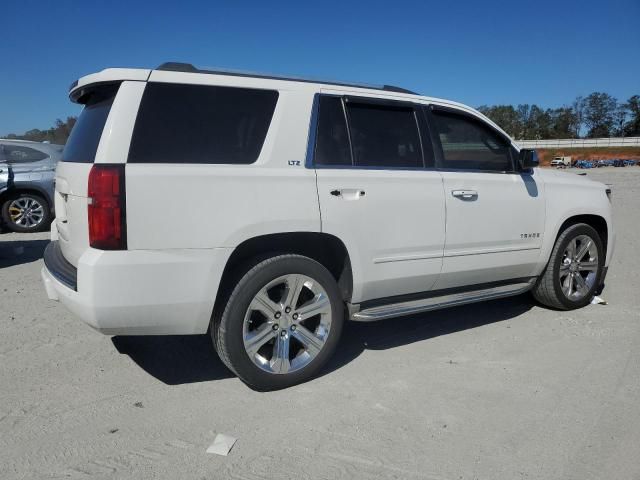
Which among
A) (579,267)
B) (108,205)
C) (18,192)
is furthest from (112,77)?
(18,192)

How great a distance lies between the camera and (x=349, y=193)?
3.37 meters

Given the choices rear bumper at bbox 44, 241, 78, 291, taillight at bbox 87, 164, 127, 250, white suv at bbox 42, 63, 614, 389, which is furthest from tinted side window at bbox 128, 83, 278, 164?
rear bumper at bbox 44, 241, 78, 291

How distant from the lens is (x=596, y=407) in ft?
10.0

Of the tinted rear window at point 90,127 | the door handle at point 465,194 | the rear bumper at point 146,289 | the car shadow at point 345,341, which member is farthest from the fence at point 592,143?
the rear bumper at point 146,289

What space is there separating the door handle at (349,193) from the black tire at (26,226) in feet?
25.8

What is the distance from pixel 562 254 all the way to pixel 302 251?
2.62m

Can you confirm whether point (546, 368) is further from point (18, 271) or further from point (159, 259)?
point (18, 271)

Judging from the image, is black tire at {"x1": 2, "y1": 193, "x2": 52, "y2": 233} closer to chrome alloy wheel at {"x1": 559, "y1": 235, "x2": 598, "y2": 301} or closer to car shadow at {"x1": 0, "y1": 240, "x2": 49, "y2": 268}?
car shadow at {"x1": 0, "y1": 240, "x2": 49, "y2": 268}

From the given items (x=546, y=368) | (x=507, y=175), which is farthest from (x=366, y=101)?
(x=546, y=368)

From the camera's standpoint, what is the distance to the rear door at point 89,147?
276 centimetres

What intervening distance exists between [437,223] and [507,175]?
0.98 m

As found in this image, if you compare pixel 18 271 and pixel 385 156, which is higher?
pixel 385 156

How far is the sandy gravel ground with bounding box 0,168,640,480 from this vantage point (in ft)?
8.23

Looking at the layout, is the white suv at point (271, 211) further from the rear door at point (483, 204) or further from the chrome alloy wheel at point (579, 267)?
the chrome alloy wheel at point (579, 267)
